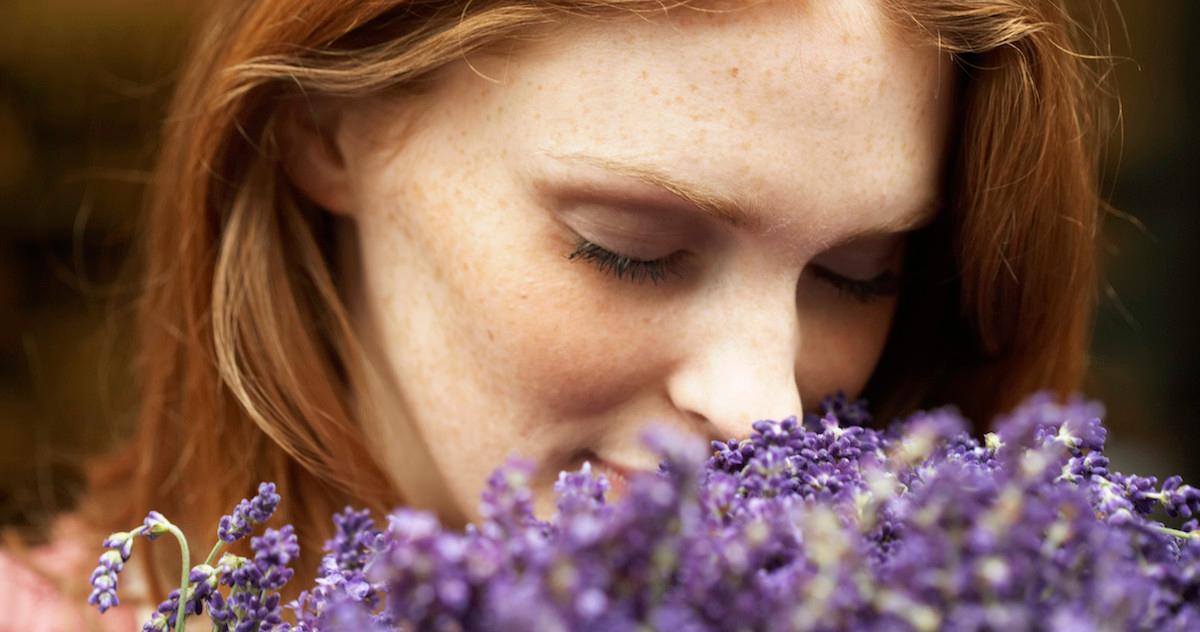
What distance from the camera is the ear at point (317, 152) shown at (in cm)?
130

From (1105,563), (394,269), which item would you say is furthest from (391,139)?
(1105,563)

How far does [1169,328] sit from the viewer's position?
10.1 feet

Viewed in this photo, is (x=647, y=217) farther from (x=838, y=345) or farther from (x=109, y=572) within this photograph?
(x=109, y=572)

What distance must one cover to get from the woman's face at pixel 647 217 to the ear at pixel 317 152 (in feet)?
0.34

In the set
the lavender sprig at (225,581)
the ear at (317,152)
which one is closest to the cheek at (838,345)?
the ear at (317,152)

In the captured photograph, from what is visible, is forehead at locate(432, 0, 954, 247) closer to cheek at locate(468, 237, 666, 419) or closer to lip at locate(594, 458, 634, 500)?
cheek at locate(468, 237, 666, 419)

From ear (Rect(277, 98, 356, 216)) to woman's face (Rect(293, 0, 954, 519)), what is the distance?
0.10 m

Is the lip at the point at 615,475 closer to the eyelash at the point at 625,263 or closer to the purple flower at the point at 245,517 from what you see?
the eyelash at the point at 625,263

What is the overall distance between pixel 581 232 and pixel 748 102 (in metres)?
0.19

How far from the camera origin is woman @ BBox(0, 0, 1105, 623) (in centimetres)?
101

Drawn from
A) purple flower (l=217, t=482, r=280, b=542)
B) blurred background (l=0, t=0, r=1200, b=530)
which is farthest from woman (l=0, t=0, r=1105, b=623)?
blurred background (l=0, t=0, r=1200, b=530)

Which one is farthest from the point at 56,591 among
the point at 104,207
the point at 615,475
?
the point at 104,207

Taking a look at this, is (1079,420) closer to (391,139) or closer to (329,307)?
(391,139)

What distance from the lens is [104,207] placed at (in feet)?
9.23
